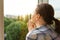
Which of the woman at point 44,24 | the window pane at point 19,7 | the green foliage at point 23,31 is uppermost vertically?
the window pane at point 19,7

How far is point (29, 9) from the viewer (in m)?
1.73

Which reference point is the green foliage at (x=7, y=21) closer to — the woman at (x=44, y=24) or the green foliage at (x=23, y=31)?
the green foliage at (x=23, y=31)

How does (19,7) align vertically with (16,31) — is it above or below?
above

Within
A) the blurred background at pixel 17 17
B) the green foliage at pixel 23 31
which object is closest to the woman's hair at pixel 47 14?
the blurred background at pixel 17 17

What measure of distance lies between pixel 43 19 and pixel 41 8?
11 centimetres

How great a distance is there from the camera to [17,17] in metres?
1.70

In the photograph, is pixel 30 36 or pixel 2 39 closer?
pixel 30 36

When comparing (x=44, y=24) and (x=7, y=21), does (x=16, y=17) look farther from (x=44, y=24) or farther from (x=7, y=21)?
(x=44, y=24)

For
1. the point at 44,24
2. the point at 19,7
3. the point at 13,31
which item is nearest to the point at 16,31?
the point at 13,31

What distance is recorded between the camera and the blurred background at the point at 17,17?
5.38ft

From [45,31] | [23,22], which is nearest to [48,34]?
[45,31]

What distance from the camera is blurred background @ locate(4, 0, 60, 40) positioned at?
5.38 ft

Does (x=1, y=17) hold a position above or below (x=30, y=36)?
above

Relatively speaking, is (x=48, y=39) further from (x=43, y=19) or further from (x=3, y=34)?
(x=3, y=34)
